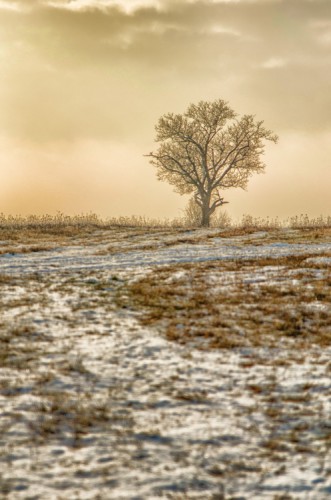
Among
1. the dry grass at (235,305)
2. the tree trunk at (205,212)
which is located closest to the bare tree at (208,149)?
the tree trunk at (205,212)

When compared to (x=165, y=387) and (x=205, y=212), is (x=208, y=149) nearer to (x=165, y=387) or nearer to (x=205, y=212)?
(x=205, y=212)

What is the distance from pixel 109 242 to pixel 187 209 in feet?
111

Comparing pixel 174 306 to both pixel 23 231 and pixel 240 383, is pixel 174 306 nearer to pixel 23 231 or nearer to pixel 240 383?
pixel 240 383

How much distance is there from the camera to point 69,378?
759 cm

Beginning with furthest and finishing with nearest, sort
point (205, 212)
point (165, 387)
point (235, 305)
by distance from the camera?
point (205, 212)
point (235, 305)
point (165, 387)

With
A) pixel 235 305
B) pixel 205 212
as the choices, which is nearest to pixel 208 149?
pixel 205 212

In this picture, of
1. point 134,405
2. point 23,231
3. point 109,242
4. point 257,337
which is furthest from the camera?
point 23,231

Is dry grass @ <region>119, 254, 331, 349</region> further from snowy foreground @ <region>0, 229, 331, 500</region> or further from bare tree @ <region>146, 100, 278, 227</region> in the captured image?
bare tree @ <region>146, 100, 278, 227</region>

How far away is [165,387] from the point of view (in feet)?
24.1

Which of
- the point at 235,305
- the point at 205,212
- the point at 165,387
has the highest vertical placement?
the point at 205,212

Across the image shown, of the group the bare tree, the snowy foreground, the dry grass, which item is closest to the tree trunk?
the bare tree

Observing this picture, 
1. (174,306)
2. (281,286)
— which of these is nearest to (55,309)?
(174,306)

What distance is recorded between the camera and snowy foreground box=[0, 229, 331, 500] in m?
5.38

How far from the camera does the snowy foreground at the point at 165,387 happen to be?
5.38 m
